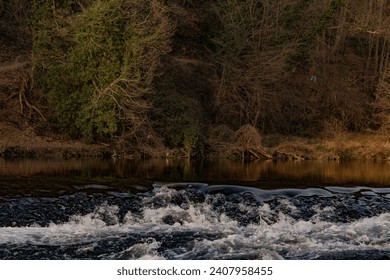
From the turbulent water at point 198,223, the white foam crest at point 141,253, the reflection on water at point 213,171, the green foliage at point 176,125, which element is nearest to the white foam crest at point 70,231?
the turbulent water at point 198,223

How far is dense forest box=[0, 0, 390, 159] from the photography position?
31219mm

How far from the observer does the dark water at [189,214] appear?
1535 cm

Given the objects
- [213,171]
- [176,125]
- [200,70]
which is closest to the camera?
[213,171]

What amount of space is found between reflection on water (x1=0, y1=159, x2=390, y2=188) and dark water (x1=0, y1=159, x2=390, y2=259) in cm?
7

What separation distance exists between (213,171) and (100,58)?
799 centimetres

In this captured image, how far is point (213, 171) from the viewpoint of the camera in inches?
1086

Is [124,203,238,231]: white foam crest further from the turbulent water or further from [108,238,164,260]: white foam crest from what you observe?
[108,238,164,260]: white foam crest

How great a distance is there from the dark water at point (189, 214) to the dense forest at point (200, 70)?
5328mm

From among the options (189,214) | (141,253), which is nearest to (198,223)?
(189,214)

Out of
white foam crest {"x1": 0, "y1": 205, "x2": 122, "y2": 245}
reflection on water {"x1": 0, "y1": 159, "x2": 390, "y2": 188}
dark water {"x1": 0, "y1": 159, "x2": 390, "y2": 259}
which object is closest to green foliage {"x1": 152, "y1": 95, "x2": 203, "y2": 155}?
reflection on water {"x1": 0, "y1": 159, "x2": 390, "y2": 188}

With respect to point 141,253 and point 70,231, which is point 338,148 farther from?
point 141,253

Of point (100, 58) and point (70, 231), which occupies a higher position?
point (100, 58)

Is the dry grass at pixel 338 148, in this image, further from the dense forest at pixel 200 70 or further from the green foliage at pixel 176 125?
the green foliage at pixel 176 125

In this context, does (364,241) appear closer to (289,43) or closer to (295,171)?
(295,171)
